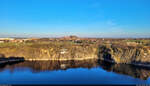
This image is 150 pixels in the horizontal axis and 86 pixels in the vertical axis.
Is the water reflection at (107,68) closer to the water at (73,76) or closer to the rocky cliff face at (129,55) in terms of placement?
the water at (73,76)

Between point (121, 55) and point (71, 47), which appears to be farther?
point (71, 47)

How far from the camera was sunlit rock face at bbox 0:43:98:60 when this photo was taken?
48.2 metres

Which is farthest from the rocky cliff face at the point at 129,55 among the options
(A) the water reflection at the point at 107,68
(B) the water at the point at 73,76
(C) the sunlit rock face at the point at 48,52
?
(C) the sunlit rock face at the point at 48,52

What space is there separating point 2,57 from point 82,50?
3099 cm

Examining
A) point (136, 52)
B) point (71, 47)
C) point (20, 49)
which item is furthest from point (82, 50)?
point (20, 49)

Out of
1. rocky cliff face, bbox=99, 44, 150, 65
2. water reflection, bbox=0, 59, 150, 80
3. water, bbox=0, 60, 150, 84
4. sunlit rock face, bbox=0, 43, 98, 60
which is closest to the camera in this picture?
water, bbox=0, 60, 150, 84

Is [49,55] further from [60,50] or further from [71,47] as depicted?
[71,47]

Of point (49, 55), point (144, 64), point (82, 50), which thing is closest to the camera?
point (144, 64)

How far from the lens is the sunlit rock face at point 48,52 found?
48.2 m

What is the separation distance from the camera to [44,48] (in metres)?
50.6

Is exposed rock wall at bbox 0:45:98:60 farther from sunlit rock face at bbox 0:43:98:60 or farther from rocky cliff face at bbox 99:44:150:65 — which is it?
rocky cliff face at bbox 99:44:150:65

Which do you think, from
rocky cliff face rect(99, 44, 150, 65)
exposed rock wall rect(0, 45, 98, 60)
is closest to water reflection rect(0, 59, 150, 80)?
rocky cliff face rect(99, 44, 150, 65)

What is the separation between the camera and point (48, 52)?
49312 mm

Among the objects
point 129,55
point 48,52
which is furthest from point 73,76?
point 48,52
